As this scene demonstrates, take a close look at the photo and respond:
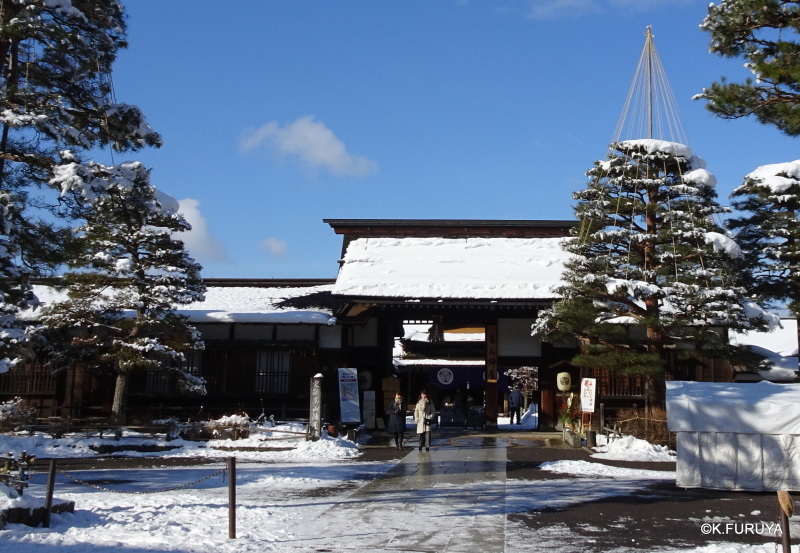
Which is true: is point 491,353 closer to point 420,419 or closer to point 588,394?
point 588,394

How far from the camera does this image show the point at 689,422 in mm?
12055

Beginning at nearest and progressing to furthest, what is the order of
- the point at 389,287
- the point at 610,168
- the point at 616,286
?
the point at 616,286 < the point at 610,168 < the point at 389,287

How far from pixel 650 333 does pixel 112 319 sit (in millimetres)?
13464

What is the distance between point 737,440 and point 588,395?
6.65m

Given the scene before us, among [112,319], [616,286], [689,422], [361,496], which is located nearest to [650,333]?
[616,286]

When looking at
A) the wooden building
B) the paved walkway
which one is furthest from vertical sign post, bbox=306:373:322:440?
the wooden building

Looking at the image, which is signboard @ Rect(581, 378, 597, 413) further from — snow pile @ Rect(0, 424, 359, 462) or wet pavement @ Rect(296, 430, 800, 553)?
snow pile @ Rect(0, 424, 359, 462)

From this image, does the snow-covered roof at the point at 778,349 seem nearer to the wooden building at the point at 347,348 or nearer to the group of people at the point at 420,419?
the wooden building at the point at 347,348

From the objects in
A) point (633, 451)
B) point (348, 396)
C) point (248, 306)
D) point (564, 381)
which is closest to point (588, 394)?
point (633, 451)

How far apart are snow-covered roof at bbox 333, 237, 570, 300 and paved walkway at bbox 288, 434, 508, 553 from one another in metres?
6.97

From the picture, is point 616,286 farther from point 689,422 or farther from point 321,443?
point 321,443

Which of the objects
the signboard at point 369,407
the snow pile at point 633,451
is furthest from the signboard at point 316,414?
the snow pile at point 633,451

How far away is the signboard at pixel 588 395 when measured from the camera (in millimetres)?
18328

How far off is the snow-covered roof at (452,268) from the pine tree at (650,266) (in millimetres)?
2604
